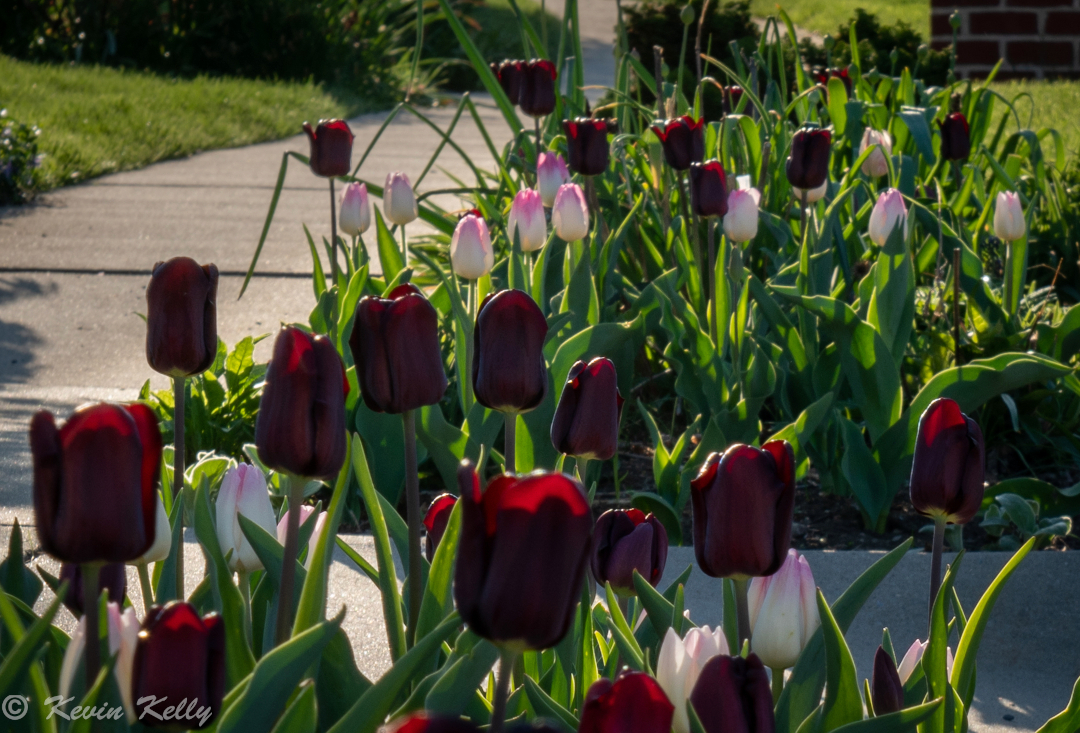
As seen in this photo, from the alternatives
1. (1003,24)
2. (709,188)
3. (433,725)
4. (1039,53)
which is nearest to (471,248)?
(709,188)

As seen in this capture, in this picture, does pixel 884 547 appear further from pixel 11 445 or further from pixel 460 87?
pixel 460 87

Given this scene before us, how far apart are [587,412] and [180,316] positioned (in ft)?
1.44

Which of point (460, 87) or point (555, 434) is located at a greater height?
point (460, 87)

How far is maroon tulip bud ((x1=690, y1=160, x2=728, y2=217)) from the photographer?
2.15 m

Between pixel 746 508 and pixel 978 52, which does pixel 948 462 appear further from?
pixel 978 52

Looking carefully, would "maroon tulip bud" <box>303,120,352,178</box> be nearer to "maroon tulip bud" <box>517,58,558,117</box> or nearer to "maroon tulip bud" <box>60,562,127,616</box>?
"maroon tulip bud" <box>517,58,558,117</box>

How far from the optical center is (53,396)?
2576 mm

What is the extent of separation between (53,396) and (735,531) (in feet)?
7.15

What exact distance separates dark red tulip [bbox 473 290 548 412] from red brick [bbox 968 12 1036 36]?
22.6 ft

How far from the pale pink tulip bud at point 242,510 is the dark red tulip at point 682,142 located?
1.44m

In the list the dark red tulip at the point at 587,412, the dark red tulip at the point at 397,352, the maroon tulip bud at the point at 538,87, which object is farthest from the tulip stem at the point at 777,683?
the maroon tulip bud at the point at 538,87

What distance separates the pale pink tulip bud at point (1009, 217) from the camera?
2438mm

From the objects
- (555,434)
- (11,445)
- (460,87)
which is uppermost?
(460,87)

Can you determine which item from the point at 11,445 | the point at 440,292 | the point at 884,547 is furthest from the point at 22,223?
the point at 884,547
